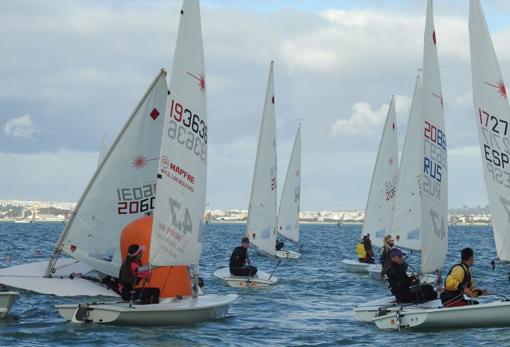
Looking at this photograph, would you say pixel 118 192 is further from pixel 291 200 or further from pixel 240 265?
pixel 291 200

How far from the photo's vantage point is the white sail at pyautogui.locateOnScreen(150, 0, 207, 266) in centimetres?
1848

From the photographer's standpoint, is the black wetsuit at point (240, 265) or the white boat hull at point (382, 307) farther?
the black wetsuit at point (240, 265)

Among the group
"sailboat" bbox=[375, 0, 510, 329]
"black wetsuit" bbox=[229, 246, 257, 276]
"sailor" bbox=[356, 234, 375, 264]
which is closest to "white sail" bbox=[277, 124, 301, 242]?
"sailor" bbox=[356, 234, 375, 264]

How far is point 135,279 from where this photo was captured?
1802 cm

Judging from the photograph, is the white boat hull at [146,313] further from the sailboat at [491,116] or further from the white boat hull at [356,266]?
the white boat hull at [356,266]

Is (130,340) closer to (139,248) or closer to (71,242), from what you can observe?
(139,248)

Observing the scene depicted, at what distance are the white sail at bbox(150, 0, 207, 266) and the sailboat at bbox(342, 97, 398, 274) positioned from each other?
2232 cm

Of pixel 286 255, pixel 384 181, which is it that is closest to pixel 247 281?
pixel 384 181

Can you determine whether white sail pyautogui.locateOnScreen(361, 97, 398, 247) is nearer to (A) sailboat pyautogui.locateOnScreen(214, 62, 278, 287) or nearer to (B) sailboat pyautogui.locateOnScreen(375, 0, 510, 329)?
(A) sailboat pyautogui.locateOnScreen(214, 62, 278, 287)

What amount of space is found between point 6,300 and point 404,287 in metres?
7.83

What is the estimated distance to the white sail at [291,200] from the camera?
163ft

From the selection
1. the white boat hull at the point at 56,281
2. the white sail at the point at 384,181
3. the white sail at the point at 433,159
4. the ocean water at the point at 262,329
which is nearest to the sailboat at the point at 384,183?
the white sail at the point at 384,181

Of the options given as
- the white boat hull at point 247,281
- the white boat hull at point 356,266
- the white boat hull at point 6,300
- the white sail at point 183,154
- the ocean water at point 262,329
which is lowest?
the ocean water at point 262,329

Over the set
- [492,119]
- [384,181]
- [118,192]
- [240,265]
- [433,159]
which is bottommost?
[240,265]
